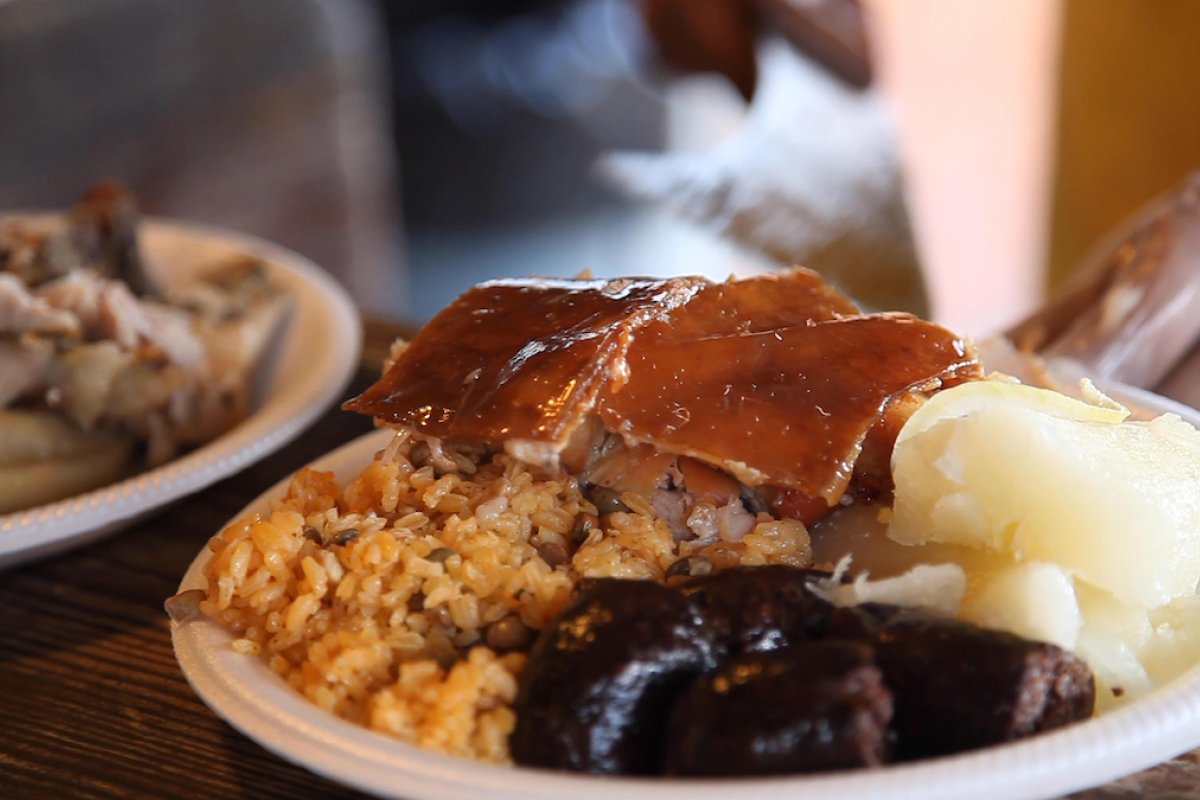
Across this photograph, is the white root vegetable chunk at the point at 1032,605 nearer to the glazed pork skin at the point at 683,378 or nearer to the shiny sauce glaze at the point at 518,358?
the glazed pork skin at the point at 683,378

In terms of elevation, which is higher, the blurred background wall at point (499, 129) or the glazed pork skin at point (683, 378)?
the glazed pork skin at point (683, 378)

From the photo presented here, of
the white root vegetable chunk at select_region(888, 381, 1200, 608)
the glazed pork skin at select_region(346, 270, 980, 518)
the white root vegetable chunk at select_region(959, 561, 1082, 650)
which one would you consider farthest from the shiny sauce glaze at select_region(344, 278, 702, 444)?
the white root vegetable chunk at select_region(959, 561, 1082, 650)

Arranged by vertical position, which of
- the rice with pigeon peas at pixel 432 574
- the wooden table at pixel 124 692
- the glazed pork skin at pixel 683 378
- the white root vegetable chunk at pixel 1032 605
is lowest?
the wooden table at pixel 124 692

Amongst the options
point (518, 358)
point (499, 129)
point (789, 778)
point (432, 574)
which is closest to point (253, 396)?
point (518, 358)

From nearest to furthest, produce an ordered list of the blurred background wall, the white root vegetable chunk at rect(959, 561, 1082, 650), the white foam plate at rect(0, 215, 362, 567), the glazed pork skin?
the white root vegetable chunk at rect(959, 561, 1082, 650)
the glazed pork skin
the white foam plate at rect(0, 215, 362, 567)
the blurred background wall

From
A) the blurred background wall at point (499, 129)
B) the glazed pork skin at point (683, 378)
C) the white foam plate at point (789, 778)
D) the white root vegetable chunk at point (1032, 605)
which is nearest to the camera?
the white foam plate at point (789, 778)

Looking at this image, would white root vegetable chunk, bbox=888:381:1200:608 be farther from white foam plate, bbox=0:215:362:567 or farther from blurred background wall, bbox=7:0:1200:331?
blurred background wall, bbox=7:0:1200:331

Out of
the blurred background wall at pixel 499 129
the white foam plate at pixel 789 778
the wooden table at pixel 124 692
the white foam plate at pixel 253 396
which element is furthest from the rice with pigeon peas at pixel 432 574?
the blurred background wall at pixel 499 129
